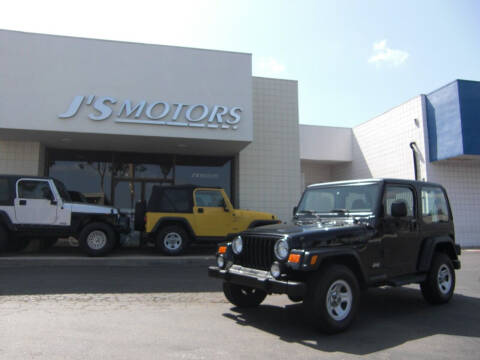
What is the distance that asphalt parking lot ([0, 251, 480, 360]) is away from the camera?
3.82 m

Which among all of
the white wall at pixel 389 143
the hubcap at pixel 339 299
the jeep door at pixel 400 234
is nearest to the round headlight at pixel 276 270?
the hubcap at pixel 339 299

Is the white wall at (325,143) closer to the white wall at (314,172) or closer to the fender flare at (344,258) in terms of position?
the white wall at (314,172)

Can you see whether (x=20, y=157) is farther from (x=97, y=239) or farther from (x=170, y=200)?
(x=170, y=200)

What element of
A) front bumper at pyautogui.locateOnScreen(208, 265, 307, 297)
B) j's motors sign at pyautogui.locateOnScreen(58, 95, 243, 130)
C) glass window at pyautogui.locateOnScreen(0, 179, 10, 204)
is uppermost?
j's motors sign at pyautogui.locateOnScreen(58, 95, 243, 130)

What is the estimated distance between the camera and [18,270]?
8.48 m

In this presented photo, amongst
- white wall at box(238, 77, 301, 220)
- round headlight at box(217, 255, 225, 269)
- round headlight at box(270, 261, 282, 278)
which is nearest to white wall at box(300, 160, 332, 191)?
white wall at box(238, 77, 301, 220)

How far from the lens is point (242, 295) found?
5496 mm

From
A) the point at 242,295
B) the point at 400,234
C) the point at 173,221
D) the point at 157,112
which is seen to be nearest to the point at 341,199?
the point at 400,234

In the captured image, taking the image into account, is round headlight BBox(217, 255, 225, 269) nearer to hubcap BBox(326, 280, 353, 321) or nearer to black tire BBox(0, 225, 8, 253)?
hubcap BBox(326, 280, 353, 321)

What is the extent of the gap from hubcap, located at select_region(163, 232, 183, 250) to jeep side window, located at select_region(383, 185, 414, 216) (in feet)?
20.7

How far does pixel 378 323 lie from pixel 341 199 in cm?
182

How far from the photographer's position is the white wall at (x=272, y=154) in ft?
46.5

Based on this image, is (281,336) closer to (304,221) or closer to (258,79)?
(304,221)

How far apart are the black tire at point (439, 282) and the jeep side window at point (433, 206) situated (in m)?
0.61
